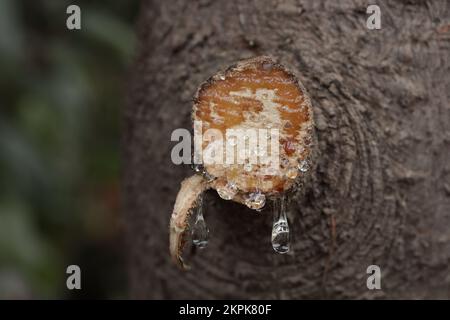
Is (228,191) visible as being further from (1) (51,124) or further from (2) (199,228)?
(1) (51,124)

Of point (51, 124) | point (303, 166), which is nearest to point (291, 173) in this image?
point (303, 166)

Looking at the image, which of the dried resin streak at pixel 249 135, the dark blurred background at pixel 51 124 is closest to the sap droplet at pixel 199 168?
the dried resin streak at pixel 249 135

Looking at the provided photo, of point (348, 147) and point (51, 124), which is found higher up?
point (51, 124)

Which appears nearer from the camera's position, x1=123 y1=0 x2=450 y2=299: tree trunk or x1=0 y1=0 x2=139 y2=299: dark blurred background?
x1=123 y1=0 x2=450 y2=299: tree trunk

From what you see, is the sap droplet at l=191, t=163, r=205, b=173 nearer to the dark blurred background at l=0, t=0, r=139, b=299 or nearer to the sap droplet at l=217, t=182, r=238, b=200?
the sap droplet at l=217, t=182, r=238, b=200

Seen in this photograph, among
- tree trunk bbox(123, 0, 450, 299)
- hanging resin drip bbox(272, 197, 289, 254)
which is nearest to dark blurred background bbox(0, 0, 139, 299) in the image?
tree trunk bbox(123, 0, 450, 299)

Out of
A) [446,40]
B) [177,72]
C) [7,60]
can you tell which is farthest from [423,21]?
[7,60]

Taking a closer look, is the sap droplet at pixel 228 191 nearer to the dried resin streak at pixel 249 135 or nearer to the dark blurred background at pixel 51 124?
the dried resin streak at pixel 249 135
